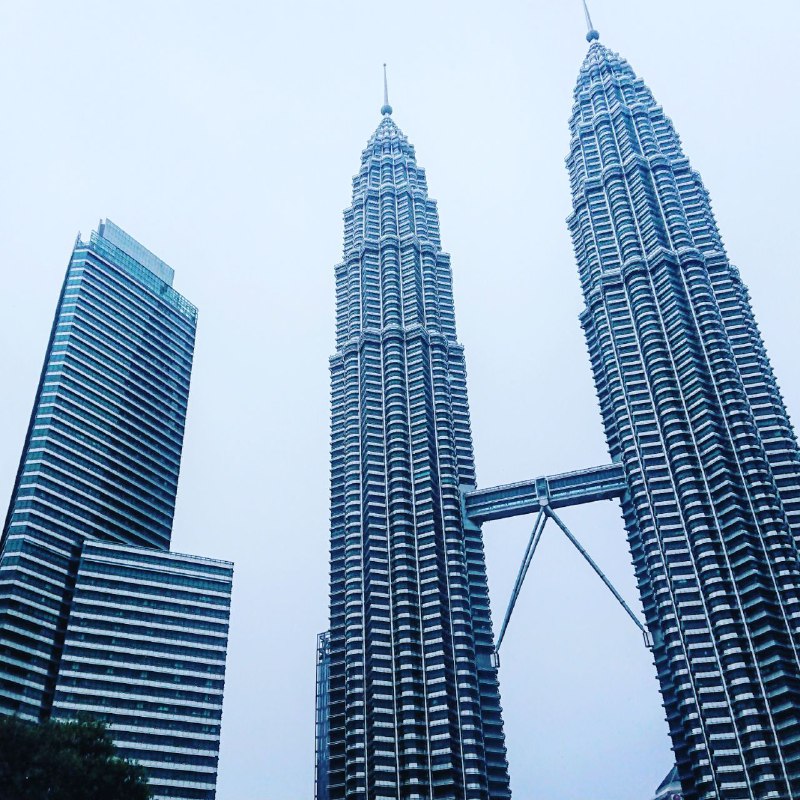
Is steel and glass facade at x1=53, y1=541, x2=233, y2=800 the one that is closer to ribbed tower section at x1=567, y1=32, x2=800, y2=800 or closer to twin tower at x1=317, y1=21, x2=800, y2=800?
twin tower at x1=317, y1=21, x2=800, y2=800

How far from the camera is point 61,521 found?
591ft

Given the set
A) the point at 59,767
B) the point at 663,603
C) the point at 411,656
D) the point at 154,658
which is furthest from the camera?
the point at 411,656

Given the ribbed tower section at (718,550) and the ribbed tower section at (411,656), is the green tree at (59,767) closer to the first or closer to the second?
the ribbed tower section at (411,656)

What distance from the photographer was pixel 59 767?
8738 cm

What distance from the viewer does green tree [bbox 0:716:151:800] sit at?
85.7 metres

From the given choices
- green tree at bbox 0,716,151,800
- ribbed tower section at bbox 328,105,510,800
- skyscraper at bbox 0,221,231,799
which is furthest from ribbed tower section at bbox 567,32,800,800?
green tree at bbox 0,716,151,800

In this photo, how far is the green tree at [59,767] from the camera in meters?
85.7

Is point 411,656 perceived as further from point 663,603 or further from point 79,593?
point 79,593

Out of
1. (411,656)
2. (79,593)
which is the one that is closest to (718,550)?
(411,656)

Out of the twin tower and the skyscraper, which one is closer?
the twin tower

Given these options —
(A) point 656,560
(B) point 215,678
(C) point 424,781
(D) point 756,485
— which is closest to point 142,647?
(B) point 215,678

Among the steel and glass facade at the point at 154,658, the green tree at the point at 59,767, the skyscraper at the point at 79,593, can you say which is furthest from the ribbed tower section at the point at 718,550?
the green tree at the point at 59,767

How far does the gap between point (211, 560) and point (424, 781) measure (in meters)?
58.3

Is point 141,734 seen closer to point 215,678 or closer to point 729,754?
point 215,678
